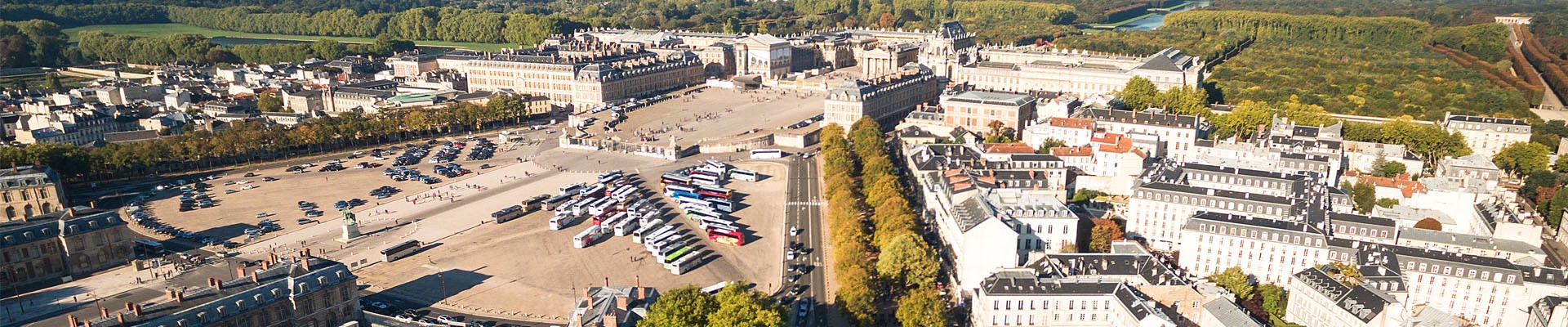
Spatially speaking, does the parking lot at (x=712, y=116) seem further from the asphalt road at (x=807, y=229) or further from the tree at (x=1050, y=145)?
the tree at (x=1050, y=145)

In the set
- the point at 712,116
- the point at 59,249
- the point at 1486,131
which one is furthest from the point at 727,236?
the point at 1486,131

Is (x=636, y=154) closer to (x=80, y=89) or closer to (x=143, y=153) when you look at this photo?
(x=143, y=153)

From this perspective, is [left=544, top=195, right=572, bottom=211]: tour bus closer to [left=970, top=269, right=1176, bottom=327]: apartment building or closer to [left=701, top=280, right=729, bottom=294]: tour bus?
[left=701, top=280, right=729, bottom=294]: tour bus

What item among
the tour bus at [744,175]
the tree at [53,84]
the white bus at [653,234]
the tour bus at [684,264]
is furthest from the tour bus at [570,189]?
the tree at [53,84]

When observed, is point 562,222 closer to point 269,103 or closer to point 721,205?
point 721,205

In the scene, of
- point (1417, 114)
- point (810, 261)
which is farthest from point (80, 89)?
point (1417, 114)
